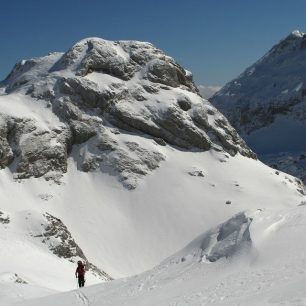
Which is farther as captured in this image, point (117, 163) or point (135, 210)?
point (117, 163)

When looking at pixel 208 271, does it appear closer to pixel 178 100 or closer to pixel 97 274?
pixel 97 274

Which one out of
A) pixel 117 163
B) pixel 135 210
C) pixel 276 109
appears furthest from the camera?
pixel 276 109

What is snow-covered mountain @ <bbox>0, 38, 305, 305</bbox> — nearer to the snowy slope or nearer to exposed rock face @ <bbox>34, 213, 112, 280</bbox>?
exposed rock face @ <bbox>34, 213, 112, 280</bbox>

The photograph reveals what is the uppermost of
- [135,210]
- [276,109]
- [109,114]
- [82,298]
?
[276,109]

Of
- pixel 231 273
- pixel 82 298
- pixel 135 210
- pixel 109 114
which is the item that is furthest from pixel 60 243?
pixel 109 114

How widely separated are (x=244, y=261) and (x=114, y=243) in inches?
1626

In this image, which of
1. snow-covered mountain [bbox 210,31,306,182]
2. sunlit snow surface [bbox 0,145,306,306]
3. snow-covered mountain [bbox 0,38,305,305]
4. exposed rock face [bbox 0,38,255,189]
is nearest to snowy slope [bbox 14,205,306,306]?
sunlit snow surface [bbox 0,145,306,306]

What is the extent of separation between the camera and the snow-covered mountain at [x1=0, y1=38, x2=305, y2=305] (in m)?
60.5

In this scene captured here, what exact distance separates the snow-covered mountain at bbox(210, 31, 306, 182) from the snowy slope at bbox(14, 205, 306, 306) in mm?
111220

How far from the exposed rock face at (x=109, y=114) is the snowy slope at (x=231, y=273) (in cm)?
4650

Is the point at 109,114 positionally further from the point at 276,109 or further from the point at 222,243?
the point at 276,109

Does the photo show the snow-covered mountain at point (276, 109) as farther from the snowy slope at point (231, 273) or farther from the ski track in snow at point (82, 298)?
the ski track in snow at point (82, 298)

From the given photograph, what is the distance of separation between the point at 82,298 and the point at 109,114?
190ft

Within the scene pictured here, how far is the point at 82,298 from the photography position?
2270 cm
